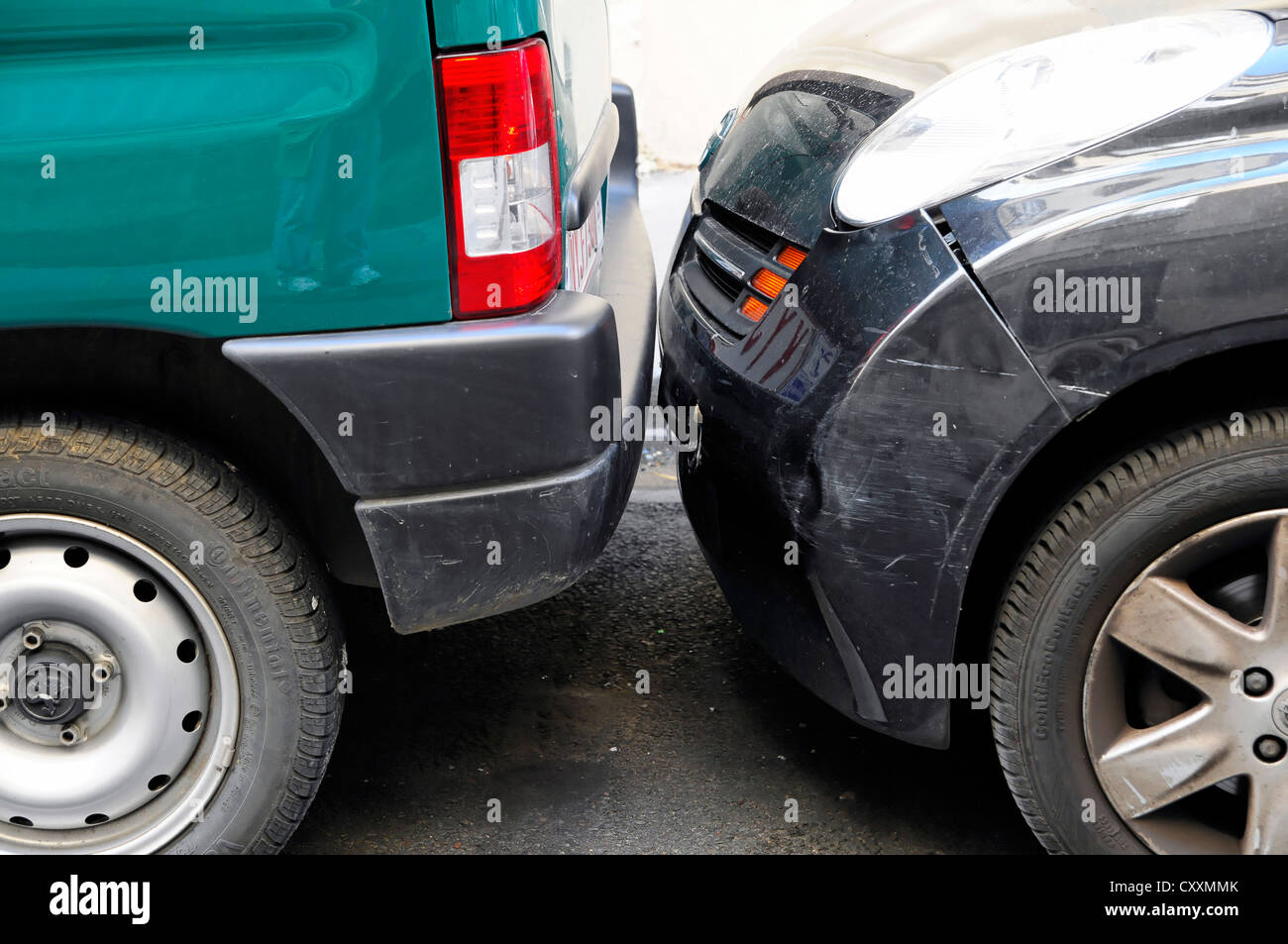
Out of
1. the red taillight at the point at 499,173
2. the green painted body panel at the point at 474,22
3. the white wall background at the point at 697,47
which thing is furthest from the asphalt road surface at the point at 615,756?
the white wall background at the point at 697,47

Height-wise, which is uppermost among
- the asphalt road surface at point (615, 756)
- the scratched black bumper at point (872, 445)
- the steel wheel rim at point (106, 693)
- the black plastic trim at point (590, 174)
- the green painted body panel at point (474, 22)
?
the green painted body panel at point (474, 22)

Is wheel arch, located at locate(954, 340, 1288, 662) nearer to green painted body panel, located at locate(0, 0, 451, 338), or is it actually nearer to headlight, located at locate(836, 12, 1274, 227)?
headlight, located at locate(836, 12, 1274, 227)

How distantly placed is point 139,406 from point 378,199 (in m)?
0.59

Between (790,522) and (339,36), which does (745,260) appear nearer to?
(790,522)

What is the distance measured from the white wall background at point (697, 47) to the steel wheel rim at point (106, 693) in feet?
11.6

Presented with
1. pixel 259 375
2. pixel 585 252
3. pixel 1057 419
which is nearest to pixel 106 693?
pixel 259 375

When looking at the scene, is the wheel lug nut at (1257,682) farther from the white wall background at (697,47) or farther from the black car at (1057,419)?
the white wall background at (697,47)

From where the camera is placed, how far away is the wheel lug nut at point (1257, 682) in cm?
186

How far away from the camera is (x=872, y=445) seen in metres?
1.89

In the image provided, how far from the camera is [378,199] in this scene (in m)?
1.76

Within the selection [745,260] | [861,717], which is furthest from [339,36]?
[861,717]

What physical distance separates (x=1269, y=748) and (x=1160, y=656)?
0.69ft

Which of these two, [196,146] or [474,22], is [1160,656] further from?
[196,146]
